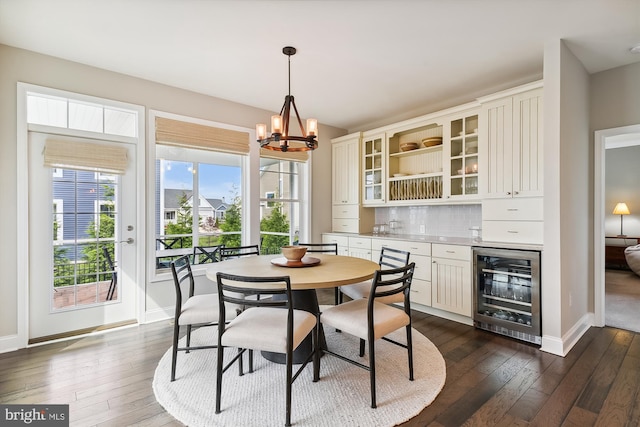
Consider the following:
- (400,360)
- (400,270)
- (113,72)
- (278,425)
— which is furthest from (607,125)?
(113,72)

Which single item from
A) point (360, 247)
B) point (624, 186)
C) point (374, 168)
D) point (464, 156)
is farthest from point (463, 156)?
point (624, 186)

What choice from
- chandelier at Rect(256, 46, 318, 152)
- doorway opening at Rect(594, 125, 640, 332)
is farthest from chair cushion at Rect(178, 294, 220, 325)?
doorway opening at Rect(594, 125, 640, 332)

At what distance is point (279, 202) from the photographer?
16.2 ft

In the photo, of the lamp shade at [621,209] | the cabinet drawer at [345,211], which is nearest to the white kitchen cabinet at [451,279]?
the cabinet drawer at [345,211]

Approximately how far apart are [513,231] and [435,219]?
4.14 feet

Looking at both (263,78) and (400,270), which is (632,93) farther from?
(263,78)

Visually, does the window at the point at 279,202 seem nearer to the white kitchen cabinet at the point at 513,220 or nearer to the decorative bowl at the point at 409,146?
the decorative bowl at the point at 409,146

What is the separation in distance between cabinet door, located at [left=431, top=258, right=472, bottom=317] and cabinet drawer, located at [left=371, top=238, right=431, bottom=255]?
0.16 m

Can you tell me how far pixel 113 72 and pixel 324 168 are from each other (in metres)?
3.13

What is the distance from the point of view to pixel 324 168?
5367 mm

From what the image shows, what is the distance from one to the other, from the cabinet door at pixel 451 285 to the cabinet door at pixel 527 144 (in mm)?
971

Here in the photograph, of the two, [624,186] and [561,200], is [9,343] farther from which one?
[624,186]

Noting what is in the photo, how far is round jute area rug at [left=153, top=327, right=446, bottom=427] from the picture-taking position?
1890 millimetres

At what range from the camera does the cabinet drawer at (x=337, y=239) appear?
4.89 m
